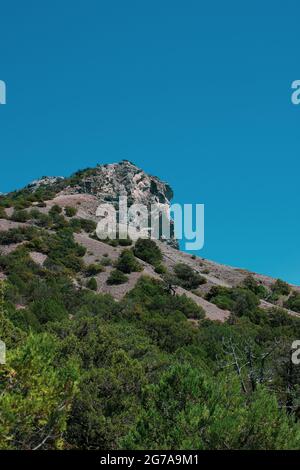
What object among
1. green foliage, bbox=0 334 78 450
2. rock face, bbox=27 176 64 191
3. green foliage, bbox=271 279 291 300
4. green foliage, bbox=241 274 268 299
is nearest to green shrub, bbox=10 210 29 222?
green foliage, bbox=241 274 268 299

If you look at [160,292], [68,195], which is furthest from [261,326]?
[68,195]

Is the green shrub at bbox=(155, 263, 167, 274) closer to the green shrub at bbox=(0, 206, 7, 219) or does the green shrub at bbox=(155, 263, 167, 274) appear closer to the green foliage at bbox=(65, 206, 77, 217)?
the green foliage at bbox=(65, 206, 77, 217)

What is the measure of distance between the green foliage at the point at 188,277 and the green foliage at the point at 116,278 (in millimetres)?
9136

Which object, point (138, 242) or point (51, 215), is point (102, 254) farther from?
point (51, 215)

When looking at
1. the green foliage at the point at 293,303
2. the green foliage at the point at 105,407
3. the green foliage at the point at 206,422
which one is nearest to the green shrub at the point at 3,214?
the green foliage at the point at 293,303

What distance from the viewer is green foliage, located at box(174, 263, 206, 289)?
6794 cm

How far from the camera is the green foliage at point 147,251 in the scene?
71812mm

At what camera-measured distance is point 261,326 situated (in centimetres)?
5612

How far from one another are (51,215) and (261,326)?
117 ft

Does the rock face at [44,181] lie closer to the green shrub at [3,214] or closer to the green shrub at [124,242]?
the green shrub at [3,214]

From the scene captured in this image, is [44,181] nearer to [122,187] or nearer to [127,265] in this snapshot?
[122,187]

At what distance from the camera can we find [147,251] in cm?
7269

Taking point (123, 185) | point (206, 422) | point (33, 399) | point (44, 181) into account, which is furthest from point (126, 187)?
point (33, 399)
